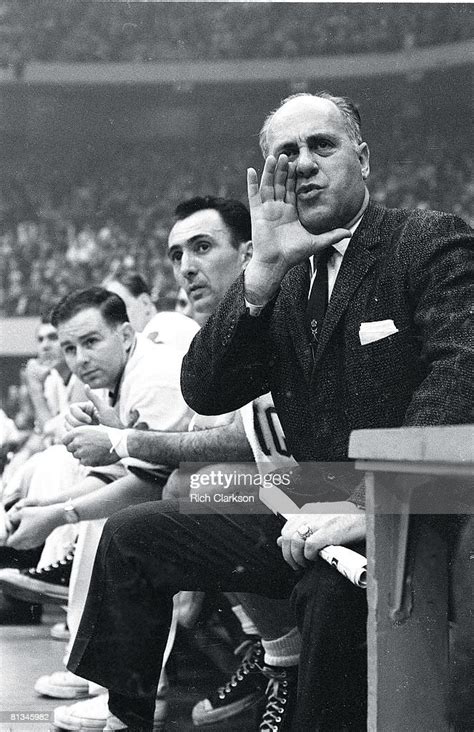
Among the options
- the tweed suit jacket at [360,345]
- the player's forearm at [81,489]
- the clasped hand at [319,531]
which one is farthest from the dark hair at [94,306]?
the clasped hand at [319,531]

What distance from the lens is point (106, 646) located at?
3.94 feet

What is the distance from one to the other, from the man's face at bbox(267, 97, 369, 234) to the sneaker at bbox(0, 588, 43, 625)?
1.06m

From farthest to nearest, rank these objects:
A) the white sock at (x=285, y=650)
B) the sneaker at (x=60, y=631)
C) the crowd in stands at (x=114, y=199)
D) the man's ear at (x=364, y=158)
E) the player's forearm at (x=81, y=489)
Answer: the sneaker at (x=60, y=631) → the player's forearm at (x=81, y=489) → the crowd in stands at (x=114, y=199) → the white sock at (x=285, y=650) → the man's ear at (x=364, y=158)

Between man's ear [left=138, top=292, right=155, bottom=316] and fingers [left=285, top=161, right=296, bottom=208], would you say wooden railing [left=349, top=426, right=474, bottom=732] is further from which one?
man's ear [left=138, top=292, right=155, bottom=316]

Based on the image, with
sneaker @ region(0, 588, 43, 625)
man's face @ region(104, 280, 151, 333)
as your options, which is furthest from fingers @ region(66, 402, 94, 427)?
sneaker @ region(0, 588, 43, 625)

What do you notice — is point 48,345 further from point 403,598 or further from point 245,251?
point 403,598

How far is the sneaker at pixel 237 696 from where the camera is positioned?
1.43 meters

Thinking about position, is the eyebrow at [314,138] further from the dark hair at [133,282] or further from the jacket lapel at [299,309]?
the dark hair at [133,282]

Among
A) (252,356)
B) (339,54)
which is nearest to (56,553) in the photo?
(252,356)

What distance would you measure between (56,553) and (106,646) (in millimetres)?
712

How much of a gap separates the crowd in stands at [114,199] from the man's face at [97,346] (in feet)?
0.30

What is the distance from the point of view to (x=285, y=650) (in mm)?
1386

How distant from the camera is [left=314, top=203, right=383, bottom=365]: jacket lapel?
46.5 inches

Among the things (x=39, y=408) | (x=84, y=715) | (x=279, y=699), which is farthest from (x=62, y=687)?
(x=39, y=408)
